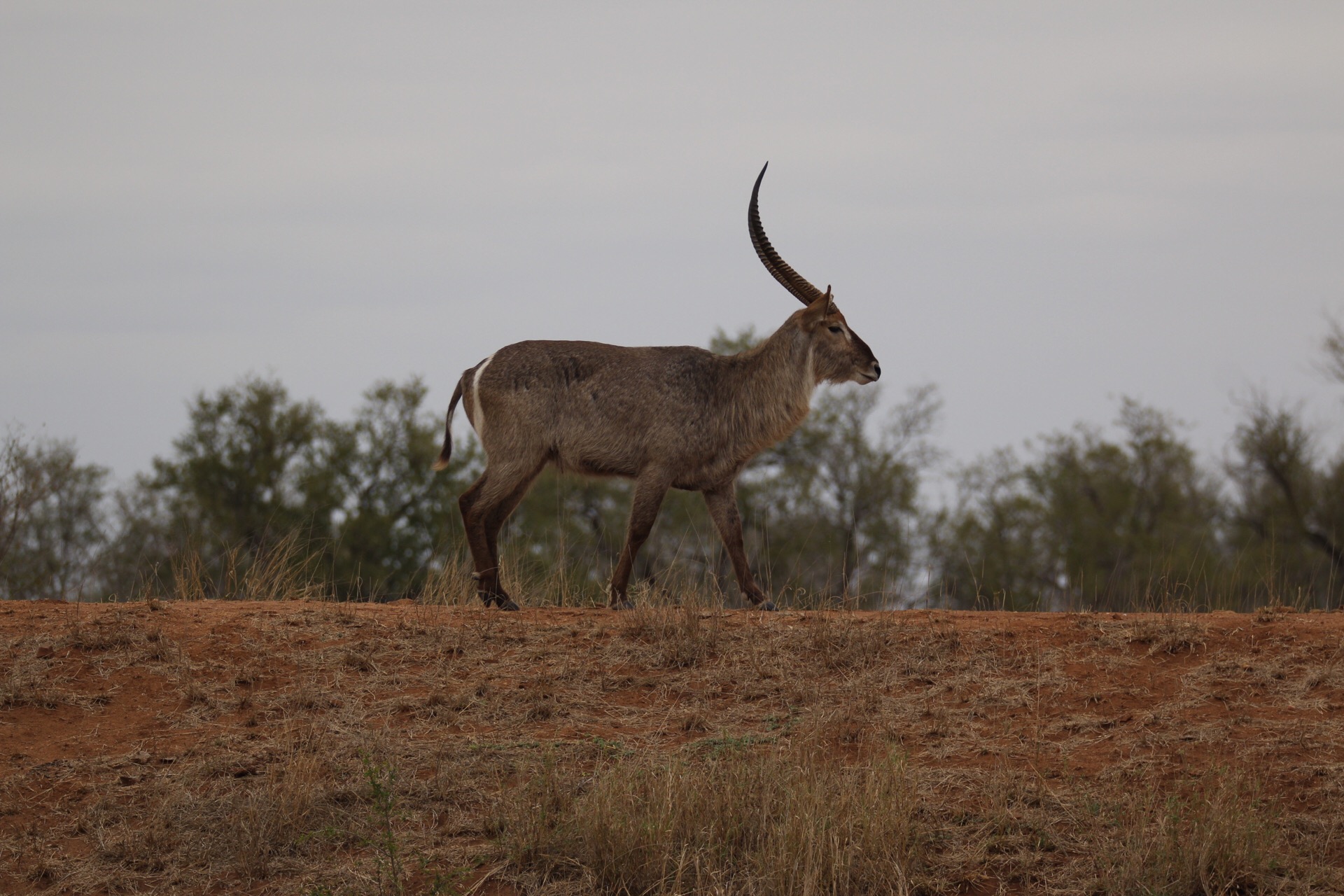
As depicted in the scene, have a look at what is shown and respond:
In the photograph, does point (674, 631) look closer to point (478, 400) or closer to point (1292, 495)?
point (478, 400)

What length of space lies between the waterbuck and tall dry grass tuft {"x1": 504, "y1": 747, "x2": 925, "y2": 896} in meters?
3.05

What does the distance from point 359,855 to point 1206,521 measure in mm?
22912

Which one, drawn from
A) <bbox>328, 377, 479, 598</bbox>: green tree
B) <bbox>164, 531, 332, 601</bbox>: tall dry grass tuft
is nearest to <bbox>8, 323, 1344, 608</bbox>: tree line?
<bbox>328, 377, 479, 598</bbox>: green tree

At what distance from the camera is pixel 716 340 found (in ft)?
81.8

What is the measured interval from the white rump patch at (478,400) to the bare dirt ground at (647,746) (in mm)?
1420

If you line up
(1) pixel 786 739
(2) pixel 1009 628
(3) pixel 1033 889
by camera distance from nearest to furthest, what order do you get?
(3) pixel 1033 889 → (1) pixel 786 739 → (2) pixel 1009 628

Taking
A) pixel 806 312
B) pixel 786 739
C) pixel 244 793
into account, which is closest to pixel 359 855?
pixel 244 793

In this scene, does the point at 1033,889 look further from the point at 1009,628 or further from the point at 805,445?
the point at 805,445

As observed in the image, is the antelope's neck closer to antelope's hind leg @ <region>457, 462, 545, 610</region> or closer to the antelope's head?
the antelope's head

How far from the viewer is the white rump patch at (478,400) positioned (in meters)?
7.68

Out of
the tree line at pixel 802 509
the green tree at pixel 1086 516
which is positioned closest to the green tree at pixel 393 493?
the tree line at pixel 802 509

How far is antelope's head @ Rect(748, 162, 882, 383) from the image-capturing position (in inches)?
320

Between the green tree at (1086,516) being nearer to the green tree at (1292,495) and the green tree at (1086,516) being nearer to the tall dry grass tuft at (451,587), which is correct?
the green tree at (1292,495)

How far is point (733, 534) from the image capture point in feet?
24.4
